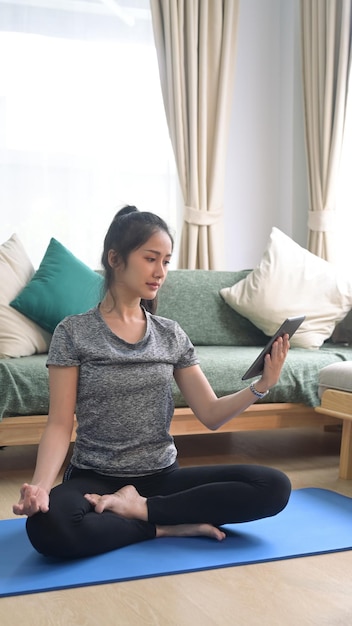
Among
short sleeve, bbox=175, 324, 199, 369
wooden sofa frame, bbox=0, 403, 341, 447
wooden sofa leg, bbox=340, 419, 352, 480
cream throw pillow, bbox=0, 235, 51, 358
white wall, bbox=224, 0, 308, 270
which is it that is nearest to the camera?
short sleeve, bbox=175, 324, 199, 369

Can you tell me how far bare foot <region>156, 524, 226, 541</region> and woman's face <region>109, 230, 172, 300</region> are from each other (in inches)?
24.8

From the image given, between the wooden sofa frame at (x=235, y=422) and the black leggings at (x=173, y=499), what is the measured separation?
2.52 ft

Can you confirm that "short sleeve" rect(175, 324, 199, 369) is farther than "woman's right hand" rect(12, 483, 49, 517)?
Yes

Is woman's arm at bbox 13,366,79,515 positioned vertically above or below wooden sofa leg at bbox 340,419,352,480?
above

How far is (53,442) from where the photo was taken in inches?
85.5

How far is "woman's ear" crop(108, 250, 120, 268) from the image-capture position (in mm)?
2326

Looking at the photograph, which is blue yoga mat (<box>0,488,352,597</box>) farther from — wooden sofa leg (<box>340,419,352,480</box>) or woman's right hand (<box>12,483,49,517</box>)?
wooden sofa leg (<box>340,419,352,480</box>)

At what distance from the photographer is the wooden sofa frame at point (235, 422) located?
3.08 meters

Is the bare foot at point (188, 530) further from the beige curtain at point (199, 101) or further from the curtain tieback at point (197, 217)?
the curtain tieback at point (197, 217)

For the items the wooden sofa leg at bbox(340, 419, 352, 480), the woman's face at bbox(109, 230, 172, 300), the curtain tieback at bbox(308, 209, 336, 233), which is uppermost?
the woman's face at bbox(109, 230, 172, 300)

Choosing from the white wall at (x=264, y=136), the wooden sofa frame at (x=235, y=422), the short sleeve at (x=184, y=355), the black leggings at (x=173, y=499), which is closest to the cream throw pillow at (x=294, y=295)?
the wooden sofa frame at (x=235, y=422)

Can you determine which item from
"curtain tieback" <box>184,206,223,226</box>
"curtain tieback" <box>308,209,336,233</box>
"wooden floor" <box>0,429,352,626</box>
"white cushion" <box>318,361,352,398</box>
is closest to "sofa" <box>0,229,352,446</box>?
"white cushion" <box>318,361,352,398</box>

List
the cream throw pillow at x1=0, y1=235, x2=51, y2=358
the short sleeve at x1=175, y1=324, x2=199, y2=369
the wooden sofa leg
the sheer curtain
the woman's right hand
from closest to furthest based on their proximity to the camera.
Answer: the woman's right hand < the short sleeve at x1=175, y1=324, x2=199, y2=369 < the wooden sofa leg < the cream throw pillow at x1=0, y1=235, x2=51, y2=358 < the sheer curtain

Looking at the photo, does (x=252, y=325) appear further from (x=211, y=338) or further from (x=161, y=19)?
(x=161, y=19)
